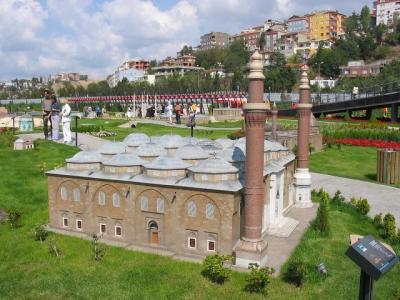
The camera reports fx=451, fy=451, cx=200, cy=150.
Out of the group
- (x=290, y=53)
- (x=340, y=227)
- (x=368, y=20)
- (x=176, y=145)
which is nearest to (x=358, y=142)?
A: (x=340, y=227)

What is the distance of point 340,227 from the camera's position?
58.7 ft

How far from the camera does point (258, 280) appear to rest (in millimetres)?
12242

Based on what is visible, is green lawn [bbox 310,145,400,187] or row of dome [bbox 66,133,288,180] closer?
row of dome [bbox 66,133,288,180]

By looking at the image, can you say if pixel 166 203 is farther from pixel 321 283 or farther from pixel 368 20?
pixel 368 20

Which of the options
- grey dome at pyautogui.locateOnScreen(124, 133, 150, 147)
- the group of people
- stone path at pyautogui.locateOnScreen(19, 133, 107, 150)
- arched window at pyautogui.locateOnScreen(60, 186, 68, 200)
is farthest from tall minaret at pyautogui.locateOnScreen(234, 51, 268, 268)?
the group of people

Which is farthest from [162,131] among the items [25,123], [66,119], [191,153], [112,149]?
[191,153]

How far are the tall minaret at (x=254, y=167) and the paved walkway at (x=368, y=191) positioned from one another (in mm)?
7875

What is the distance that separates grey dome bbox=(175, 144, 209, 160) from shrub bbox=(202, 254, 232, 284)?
4.50 metres

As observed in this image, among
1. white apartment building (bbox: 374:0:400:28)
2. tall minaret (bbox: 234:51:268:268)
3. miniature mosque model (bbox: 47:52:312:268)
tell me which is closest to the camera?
tall minaret (bbox: 234:51:268:268)

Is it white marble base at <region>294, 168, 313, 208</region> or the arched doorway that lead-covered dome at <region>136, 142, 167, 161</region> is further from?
white marble base at <region>294, 168, 313, 208</region>

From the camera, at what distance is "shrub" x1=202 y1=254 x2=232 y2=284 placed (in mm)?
12828

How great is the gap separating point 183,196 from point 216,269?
2761 mm

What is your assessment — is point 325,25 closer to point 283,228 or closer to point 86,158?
point 283,228

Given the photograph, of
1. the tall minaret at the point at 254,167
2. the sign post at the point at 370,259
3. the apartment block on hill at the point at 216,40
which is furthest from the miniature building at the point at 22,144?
the apartment block on hill at the point at 216,40
